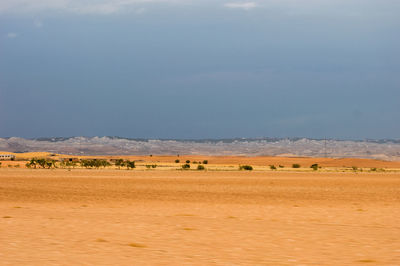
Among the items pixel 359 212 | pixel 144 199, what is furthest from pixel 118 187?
pixel 359 212

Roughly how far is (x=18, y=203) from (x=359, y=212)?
13428 millimetres

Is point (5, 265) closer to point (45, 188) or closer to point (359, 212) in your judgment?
point (359, 212)

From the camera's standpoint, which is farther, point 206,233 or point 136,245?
point 206,233

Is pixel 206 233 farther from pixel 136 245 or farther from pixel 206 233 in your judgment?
pixel 136 245

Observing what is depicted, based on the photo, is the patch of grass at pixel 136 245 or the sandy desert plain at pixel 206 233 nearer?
the sandy desert plain at pixel 206 233

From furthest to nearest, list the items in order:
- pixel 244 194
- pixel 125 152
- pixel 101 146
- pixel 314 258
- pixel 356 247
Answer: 1. pixel 101 146
2. pixel 125 152
3. pixel 244 194
4. pixel 356 247
5. pixel 314 258

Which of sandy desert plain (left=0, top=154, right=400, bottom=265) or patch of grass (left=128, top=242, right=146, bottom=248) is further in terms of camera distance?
patch of grass (left=128, top=242, right=146, bottom=248)

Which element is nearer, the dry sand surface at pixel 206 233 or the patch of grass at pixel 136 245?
the dry sand surface at pixel 206 233

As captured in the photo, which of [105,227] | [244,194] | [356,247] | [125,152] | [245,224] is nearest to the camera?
[356,247]

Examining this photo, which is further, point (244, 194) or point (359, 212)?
point (244, 194)

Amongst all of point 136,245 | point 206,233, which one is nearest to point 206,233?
point 206,233

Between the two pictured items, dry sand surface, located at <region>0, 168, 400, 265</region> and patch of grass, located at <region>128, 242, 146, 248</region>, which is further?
patch of grass, located at <region>128, 242, 146, 248</region>

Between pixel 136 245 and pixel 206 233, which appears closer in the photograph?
pixel 136 245

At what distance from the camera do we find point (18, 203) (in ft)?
74.9
